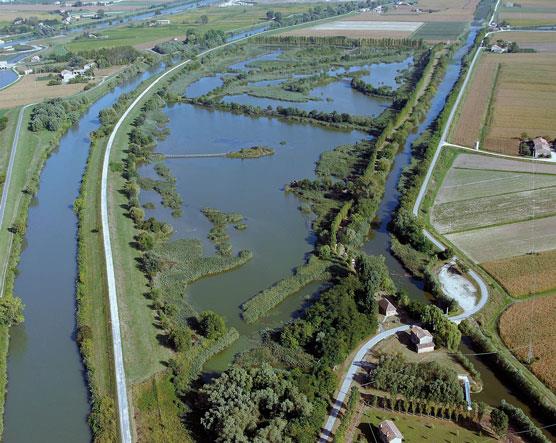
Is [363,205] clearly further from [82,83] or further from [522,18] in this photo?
[522,18]

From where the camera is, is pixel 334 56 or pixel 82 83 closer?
pixel 82 83

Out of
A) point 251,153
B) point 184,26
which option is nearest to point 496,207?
point 251,153

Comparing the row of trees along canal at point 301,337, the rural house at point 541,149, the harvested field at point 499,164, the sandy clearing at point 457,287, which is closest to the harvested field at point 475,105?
the harvested field at point 499,164

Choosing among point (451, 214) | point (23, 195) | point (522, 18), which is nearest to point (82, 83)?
point (23, 195)

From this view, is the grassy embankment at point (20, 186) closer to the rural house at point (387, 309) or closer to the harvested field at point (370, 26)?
the rural house at point (387, 309)

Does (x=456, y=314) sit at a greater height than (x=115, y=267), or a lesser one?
lesser

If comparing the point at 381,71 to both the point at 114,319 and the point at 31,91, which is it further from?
the point at 114,319
